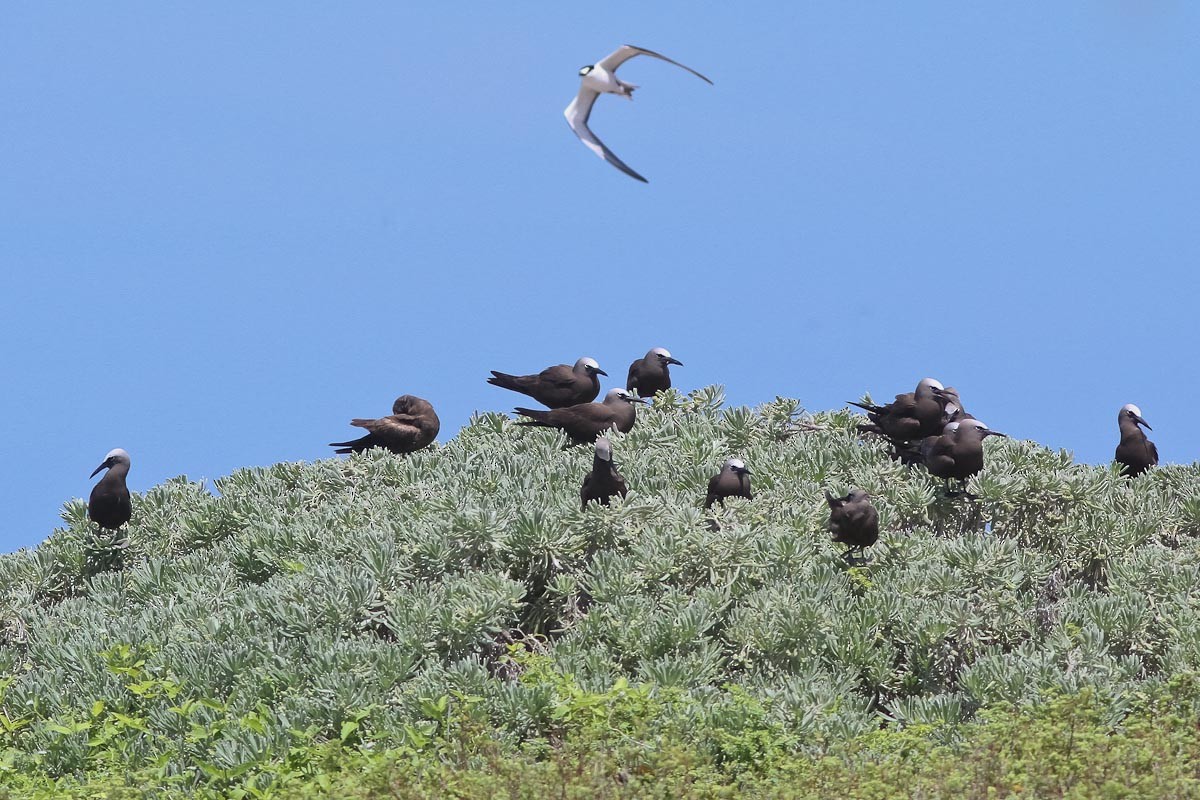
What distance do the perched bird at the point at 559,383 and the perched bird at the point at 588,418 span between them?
60.7 inches

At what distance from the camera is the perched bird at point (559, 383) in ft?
55.7

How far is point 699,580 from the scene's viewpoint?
1140cm

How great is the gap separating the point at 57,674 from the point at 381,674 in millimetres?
3415

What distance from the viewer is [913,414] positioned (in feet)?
47.6

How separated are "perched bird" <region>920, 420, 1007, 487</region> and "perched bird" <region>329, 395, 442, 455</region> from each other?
6291 mm

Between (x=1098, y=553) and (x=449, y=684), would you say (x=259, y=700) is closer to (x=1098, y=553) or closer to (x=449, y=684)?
(x=449, y=684)

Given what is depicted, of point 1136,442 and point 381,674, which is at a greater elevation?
point 1136,442

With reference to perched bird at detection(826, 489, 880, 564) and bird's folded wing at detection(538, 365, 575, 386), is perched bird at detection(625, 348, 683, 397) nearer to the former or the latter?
bird's folded wing at detection(538, 365, 575, 386)

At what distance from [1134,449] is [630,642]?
28.4 ft

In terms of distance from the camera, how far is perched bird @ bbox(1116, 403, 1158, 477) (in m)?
16.1

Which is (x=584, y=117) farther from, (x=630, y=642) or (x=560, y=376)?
(x=560, y=376)

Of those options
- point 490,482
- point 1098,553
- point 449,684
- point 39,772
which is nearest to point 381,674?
point 449,684

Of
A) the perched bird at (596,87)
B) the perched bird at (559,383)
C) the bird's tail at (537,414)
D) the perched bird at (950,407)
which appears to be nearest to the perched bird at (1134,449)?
the perched bird at (950,407)

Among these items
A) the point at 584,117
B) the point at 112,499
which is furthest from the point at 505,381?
the point at 584,117
